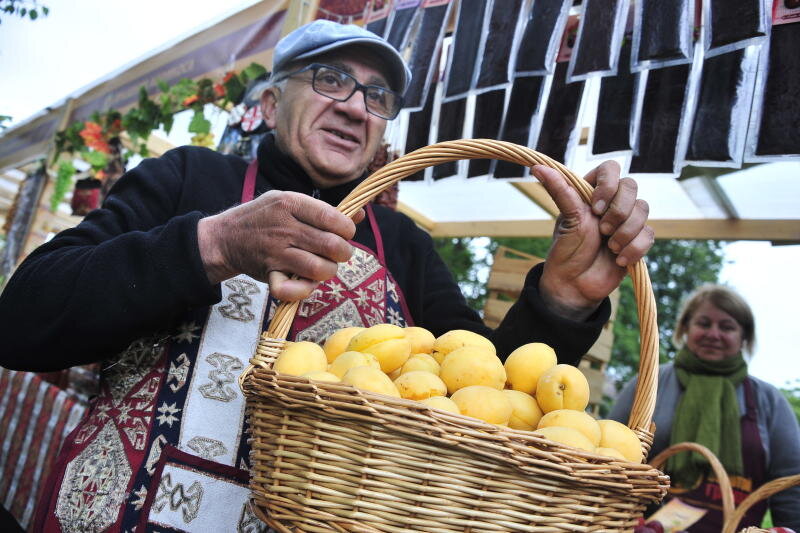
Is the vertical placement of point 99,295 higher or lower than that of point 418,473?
higher

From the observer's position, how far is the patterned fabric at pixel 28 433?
264cm

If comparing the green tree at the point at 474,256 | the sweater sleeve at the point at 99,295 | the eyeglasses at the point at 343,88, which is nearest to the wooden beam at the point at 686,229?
the eyeglasses at the point at 343,88

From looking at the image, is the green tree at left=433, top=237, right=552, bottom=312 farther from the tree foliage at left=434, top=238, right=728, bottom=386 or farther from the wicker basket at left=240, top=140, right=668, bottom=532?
the wicker basket at left=240, top=140, right=668, bottom=532

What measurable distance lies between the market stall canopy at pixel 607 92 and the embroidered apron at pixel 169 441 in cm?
143

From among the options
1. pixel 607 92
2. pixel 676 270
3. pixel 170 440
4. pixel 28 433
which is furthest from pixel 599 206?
pixel 676 270

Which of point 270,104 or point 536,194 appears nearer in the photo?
point 270,104

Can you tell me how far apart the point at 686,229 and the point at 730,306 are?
1.70 ft

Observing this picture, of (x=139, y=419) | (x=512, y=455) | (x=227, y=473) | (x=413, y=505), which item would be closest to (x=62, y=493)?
(x=139, y=419)

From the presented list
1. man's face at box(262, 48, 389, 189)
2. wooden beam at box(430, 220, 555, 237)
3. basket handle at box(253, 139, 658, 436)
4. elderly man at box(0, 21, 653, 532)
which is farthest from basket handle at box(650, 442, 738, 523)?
wooden beam at box(430, 220, 555, 237)

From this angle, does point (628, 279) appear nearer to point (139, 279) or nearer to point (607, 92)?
point (607, 92)

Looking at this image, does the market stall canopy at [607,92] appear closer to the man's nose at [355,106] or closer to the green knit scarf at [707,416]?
the green knit scarf at [707,416]

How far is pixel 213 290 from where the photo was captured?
1061 millimetres

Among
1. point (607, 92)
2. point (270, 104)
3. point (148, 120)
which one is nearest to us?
point (270, 104)

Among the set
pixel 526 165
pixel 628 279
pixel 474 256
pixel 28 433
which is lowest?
pixel 28 433
